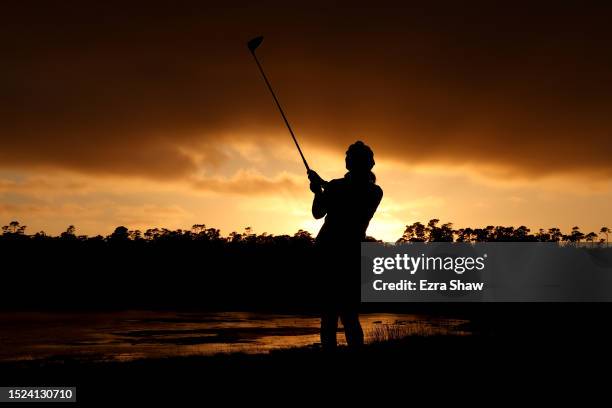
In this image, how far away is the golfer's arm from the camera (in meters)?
8.30

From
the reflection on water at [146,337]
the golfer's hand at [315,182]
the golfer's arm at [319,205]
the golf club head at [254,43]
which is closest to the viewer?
the golfer's arm at [319,205]

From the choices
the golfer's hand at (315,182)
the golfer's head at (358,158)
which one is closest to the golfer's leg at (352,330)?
the golfer's hand at (315,182)

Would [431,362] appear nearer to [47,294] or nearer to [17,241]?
[47,294]

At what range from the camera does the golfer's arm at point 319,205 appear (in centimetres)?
830

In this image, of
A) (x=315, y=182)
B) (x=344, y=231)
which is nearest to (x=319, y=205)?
(x=315, y=182)

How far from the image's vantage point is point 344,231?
845cm

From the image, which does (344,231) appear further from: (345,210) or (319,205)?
(319,205)

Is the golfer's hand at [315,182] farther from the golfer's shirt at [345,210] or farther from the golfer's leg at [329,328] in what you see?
the golfer's leg at [329,328]

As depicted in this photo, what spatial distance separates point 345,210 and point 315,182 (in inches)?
20.6

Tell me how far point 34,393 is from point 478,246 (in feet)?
491

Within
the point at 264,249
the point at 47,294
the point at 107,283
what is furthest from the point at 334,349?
the point at 264,249

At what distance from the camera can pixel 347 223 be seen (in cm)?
845

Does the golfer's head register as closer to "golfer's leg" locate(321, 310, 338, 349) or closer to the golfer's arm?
the golfer's arm

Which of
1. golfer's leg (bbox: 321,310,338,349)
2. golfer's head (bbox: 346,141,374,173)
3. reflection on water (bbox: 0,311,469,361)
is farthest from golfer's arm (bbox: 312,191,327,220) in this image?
reflection on water (bbox: 0,311,469,361)
